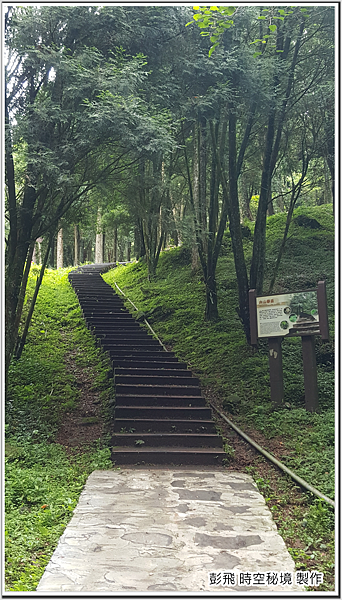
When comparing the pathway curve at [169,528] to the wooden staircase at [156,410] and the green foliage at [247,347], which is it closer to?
the wooden staircase at [156,410]

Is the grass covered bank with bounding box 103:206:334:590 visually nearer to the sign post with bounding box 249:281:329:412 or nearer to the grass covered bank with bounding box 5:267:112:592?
the sign post with bounding box 249:281:329:412

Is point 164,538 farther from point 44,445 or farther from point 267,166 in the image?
point 267,166

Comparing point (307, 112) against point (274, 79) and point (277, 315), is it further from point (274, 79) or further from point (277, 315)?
point (277, 315)

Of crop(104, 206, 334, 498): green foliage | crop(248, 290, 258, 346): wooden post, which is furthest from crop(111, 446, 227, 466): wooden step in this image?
crop(248, 290, 258, 346): wooden post

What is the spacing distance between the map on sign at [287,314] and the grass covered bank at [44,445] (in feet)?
10.6

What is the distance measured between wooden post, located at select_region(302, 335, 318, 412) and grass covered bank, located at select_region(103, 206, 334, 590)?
169mm

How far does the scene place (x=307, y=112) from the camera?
38.2ft

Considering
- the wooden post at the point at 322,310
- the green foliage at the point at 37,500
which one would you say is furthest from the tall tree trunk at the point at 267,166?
the green foliage at the point at 37,500

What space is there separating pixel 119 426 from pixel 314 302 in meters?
3.68

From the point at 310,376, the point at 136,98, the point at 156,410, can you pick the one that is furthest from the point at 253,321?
the point at 136,98

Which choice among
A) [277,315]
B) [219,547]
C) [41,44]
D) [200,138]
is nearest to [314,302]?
[277,315]

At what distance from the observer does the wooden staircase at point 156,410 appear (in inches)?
271

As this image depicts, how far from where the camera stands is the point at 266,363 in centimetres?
976

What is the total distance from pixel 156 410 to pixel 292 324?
8.72 feet
